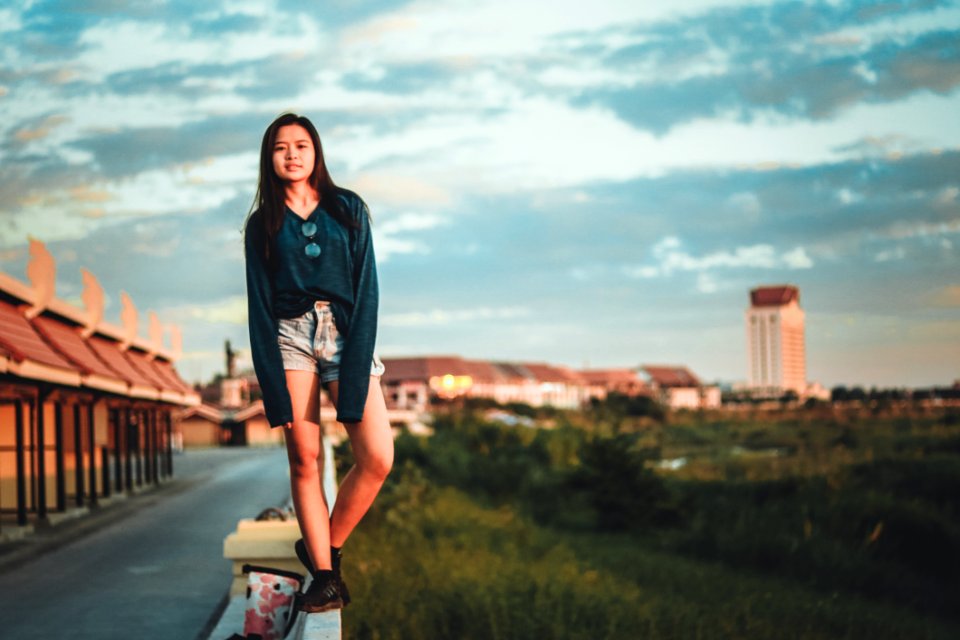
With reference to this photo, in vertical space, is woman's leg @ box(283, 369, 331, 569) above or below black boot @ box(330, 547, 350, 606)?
above

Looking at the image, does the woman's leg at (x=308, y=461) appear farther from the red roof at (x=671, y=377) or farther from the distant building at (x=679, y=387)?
the red roof at (x=671, y=377)

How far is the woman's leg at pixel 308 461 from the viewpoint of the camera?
4078 millimetres

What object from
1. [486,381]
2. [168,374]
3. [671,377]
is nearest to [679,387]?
[671,377]

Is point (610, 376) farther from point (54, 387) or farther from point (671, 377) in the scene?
point (54, 387)

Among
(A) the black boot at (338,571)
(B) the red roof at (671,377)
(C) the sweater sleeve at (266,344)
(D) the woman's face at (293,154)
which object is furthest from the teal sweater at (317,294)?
(B) the red roof at (671,377)

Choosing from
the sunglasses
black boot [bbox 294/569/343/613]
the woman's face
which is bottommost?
black boot [bbox 294/569/343/613]

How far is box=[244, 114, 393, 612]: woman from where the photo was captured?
13.1 feet

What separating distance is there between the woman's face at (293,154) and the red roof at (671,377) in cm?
16751

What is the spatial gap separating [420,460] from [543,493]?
4.42 meters

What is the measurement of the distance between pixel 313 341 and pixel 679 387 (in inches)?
6662

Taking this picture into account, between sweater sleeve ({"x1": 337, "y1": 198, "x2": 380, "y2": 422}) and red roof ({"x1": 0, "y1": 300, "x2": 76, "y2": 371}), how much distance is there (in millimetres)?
8414

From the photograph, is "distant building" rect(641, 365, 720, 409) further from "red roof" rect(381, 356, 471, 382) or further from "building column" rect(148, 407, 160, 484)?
"building column" rect(148, 407, 160, 484)

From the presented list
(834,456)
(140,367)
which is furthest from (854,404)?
(140,367)

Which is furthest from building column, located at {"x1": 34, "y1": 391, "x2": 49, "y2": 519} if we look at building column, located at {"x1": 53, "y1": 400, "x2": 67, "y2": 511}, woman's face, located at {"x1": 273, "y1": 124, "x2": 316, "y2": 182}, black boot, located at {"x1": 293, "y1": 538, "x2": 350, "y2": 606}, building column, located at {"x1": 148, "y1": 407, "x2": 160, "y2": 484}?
woman's face, located at {"x1": 273, "y1": 124, "x2": 316, "y2": 182}
